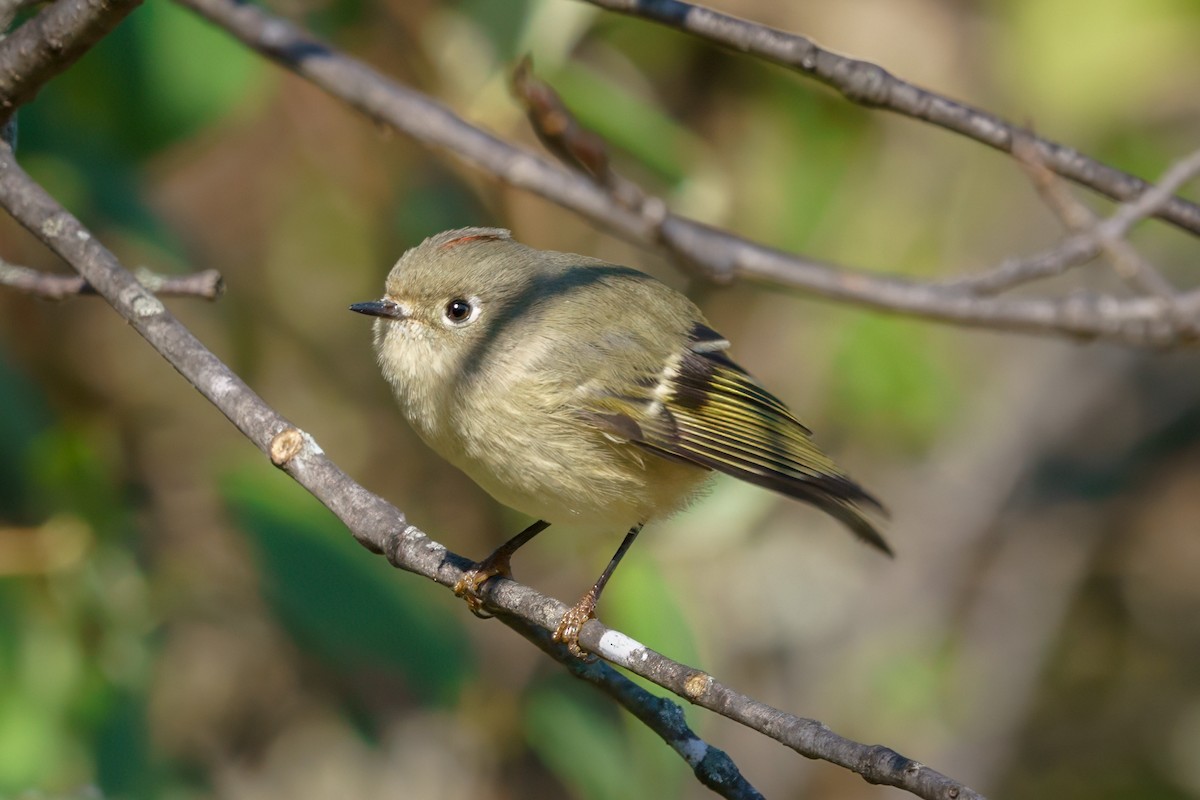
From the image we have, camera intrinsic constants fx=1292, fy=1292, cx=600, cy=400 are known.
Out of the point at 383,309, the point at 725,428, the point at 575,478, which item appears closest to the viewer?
the point at 575,478

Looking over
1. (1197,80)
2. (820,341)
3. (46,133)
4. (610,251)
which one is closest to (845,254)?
(820,341)

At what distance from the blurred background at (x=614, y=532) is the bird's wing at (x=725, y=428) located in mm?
303

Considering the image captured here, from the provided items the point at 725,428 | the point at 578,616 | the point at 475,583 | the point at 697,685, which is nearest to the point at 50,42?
the point at 475,583

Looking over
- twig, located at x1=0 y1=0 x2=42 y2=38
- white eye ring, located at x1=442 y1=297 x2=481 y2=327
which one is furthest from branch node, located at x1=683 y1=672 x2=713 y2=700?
twig, located at x1=0 y1=0 x2=42 y2=38

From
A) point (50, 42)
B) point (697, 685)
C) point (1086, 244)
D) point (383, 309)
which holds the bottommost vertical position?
point (697, 685)

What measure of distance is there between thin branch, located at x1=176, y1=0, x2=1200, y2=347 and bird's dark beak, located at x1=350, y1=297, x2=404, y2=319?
299mm

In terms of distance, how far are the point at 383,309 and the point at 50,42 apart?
72 centimetres

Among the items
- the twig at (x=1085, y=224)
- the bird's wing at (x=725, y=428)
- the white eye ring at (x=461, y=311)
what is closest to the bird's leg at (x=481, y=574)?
the bird's wing at (x=725, y=428)

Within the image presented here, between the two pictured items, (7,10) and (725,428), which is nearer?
(7,10)

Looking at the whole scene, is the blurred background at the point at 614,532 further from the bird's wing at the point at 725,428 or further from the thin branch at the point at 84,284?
the thin branch at the point at 84,284

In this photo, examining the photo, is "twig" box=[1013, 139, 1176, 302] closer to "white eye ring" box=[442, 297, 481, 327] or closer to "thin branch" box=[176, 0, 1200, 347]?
"thin branch" box=[176, 0, 1200, 347]

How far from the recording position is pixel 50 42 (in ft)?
5.39

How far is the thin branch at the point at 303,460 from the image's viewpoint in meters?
1.43

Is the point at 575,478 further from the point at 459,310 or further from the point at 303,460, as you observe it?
the point at 303,460
